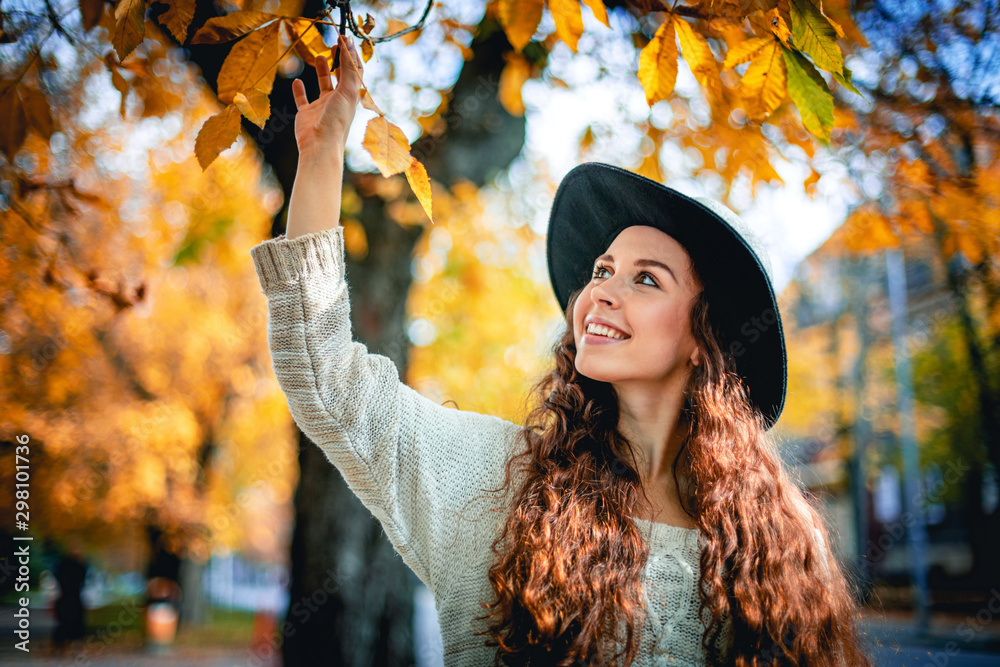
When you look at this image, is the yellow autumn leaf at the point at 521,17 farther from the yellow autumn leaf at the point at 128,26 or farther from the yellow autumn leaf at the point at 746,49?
the yellow autumn leaf at the point at 128,26

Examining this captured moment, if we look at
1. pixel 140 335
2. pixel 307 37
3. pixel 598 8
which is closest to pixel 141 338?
pixel 140 335

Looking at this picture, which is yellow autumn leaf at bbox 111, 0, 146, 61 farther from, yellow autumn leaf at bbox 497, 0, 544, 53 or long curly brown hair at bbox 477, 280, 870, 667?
long curly brown hair at bbox 477, 280, 870, 667

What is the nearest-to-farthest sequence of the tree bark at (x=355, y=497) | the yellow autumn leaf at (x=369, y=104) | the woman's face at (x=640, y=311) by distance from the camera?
the yellow autumn leaf at (x=369, y=104), the woman's face at (x=640, y=311), the tree bark at (x=355, y=497)

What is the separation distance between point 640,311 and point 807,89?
2.18 ft

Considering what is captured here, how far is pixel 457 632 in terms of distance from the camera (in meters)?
1.64

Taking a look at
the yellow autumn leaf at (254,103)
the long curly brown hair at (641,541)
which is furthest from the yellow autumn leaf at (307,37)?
the long curly brown hair at (641,541)

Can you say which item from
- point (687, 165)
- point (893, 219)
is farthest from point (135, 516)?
point (893, 219)

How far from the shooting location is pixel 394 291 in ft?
12.7

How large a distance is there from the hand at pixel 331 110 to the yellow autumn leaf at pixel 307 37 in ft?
0.17

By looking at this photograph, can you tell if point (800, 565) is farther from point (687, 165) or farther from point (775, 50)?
→ point (687, 165)

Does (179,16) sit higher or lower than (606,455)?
higher

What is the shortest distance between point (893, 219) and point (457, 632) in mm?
2765

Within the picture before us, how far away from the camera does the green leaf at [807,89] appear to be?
141 centimetres

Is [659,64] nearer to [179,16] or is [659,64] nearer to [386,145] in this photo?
[386,145]
